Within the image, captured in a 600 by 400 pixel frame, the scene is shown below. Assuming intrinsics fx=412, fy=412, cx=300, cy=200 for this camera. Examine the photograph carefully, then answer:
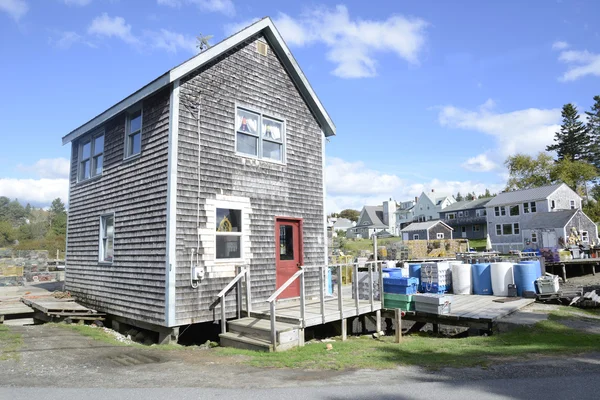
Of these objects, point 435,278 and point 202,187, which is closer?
point 202,187

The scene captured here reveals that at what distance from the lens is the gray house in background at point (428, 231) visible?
55.4 m

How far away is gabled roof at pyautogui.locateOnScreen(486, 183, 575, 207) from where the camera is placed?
4797 centimetres

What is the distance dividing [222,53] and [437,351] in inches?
353

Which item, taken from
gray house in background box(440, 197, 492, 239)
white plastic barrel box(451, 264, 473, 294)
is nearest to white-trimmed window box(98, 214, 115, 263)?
white plastic barrel box(451, 264, 473, 294)

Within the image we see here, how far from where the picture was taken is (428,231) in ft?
181

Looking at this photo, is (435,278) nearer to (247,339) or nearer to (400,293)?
(400,293)

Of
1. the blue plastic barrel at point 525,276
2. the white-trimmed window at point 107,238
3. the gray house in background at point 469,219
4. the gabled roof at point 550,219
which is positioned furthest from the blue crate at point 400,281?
the gray house in background at point 469,219

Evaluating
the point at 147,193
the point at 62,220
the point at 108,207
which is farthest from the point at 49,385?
the point at 62,220

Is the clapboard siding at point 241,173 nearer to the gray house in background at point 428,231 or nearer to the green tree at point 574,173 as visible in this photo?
the gray house in background at point 428,231

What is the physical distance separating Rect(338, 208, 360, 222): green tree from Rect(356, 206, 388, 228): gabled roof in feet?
Answer: 123

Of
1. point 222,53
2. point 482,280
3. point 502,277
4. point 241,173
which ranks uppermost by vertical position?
point 222,53

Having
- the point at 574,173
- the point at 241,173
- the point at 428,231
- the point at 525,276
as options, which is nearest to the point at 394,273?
the point at 525,276

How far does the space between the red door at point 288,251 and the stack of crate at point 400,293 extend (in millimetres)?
2604

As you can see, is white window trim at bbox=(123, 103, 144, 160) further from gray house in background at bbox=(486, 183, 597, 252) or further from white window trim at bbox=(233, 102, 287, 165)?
gray house in background at bbox=(486, 183, 597, 252)
